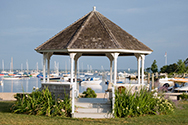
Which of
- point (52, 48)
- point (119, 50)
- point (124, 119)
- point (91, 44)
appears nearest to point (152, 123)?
point (124, 119)

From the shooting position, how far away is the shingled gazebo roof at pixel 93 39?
12.9 metres

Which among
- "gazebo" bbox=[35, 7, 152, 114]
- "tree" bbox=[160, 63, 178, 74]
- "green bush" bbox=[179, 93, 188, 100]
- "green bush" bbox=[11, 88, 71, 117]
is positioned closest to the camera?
"green bush" bbox=[11, 88, 71, 117]

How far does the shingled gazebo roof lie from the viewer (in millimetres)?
12859

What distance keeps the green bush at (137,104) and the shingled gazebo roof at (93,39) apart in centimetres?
216

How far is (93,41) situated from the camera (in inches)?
523

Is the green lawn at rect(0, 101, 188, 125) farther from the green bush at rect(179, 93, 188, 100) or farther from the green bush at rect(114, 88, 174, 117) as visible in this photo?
the green bush at rect(179, 93, 188, 100)

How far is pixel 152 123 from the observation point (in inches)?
439

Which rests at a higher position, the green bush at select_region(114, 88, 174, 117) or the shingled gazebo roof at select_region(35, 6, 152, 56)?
the shingled gazebo roof at select_region(35, 6, 152, 56)

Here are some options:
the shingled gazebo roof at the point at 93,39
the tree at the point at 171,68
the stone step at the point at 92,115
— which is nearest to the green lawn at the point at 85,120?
the stone step at the point at 92,115

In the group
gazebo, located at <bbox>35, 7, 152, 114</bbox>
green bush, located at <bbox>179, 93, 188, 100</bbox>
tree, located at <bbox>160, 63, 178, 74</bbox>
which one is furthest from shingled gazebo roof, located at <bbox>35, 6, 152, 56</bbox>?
tree, located at <bbox>160, 63, 178, 74</bbox>

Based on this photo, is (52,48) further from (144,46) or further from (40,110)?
(144,46)

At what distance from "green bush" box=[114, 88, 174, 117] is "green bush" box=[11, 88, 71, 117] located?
2.49 metres

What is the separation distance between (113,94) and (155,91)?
101 inches

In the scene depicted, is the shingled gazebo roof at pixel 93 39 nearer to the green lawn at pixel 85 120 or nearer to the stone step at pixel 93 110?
the stone step at pixel 93 110
